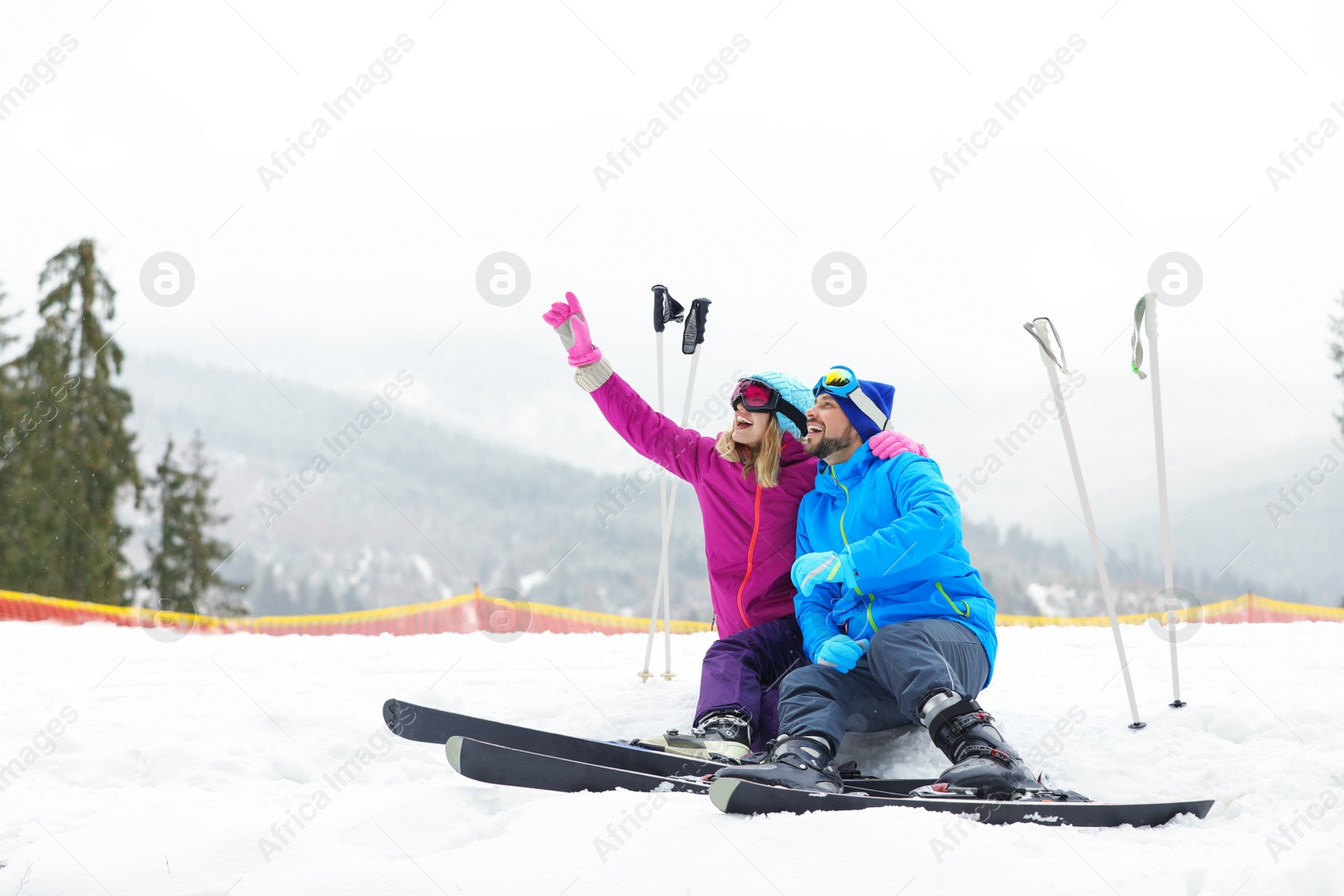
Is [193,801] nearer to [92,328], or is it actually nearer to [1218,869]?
[1218,869]

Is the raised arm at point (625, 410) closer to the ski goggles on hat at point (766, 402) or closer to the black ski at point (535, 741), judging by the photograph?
the ski goggles on hat at point (766, 402)

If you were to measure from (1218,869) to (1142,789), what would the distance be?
125 cm

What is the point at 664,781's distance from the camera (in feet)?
9.36

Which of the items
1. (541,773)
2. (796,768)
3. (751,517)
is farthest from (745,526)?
(541,773)

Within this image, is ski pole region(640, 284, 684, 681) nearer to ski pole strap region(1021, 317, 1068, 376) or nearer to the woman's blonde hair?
the woman's blonde hair

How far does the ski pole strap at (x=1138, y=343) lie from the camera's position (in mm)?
4027

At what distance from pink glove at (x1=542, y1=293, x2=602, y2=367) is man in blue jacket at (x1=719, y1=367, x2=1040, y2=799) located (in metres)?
1.14

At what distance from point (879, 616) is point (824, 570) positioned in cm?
34

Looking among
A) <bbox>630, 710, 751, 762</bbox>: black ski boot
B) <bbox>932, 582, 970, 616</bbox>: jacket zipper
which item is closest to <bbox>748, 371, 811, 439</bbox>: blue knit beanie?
<bbox>932, 582, 970, 616</bbox>: jacket zipper

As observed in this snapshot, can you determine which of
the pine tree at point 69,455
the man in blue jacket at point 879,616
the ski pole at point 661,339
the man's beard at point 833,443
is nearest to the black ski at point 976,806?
the man in blue jacket at point 879,616

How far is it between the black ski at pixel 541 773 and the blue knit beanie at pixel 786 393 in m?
1.67

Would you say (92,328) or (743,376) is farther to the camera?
(92,328)

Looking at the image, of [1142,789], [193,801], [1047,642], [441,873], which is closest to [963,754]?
[1142,789]

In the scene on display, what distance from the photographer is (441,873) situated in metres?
2.29
